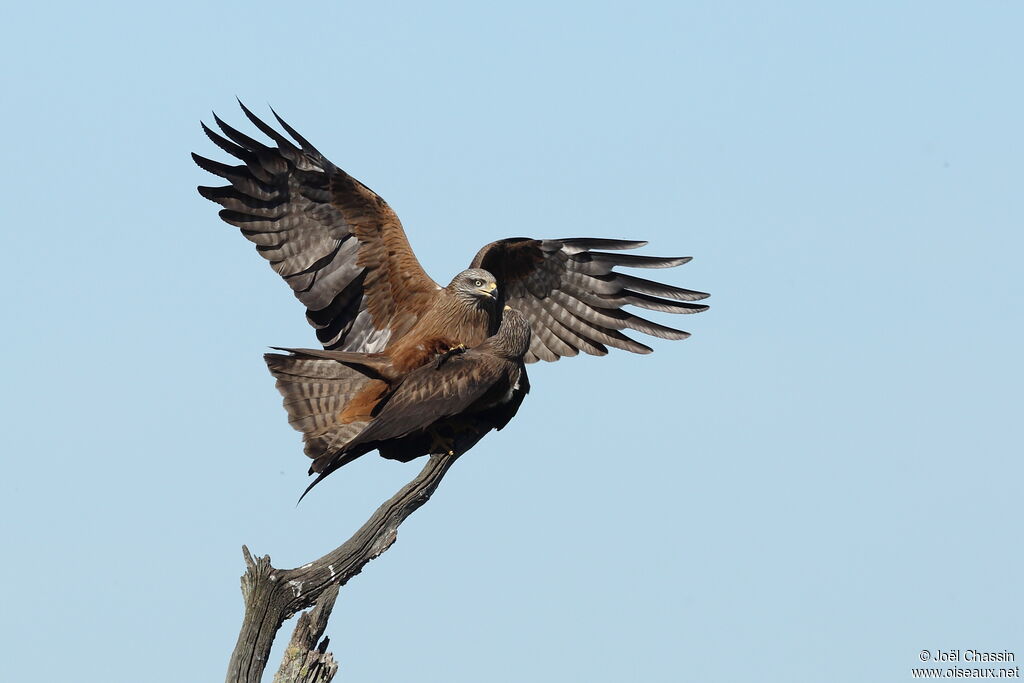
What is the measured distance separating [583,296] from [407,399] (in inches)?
114

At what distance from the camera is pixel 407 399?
866cm

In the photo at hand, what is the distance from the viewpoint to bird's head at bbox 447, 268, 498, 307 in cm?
988

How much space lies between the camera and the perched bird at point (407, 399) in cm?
852

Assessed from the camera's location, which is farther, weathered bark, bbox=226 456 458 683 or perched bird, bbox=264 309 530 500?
perched bird, bbox=264 309 530 500

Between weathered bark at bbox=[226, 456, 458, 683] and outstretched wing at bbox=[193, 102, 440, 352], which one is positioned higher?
outstretched wing at bbox=[193, 102, 440, 352]

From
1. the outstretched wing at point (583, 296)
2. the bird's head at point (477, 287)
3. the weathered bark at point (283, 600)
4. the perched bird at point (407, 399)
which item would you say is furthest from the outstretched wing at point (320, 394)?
the outstretched wing at point (583, 296)

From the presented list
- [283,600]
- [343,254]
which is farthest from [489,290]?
[283,600]

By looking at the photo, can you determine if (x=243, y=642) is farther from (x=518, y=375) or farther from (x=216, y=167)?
(x=216, y=167)

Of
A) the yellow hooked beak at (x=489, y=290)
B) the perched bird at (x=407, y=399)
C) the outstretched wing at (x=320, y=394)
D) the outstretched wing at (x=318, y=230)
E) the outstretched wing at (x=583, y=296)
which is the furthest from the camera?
the outstretched wing at (x=583, y=296)

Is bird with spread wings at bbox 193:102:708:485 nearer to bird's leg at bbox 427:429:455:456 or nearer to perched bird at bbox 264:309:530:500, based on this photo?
perched bird at bbox 264:309:530:500

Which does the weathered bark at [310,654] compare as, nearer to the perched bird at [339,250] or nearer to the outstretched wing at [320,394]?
the outstretched wing at [320,394]

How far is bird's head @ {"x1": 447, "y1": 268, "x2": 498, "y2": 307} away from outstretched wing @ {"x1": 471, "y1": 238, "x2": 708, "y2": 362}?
907mm

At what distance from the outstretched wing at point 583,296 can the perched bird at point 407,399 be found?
1.81 meters

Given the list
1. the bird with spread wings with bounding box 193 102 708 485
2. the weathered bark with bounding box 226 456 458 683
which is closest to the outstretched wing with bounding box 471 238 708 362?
the bird with spread wings with bounding box 193 102 708 485
